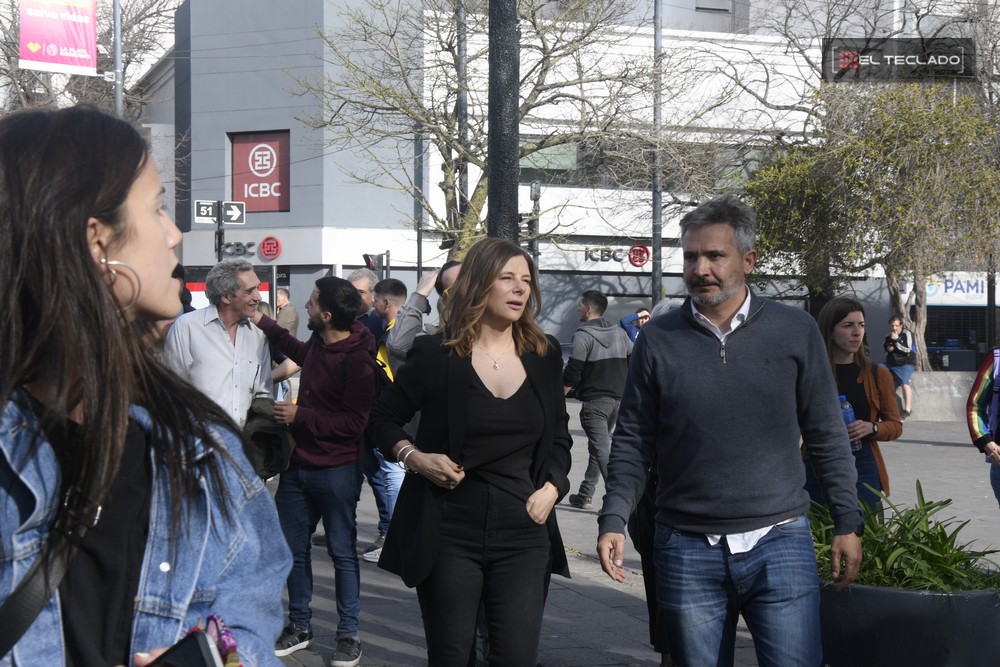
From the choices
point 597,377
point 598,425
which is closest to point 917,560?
point 598,425

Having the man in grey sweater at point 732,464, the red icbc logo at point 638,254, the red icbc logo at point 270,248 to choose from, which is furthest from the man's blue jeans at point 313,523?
the red icbc logo at point 270,248

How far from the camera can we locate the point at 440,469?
13.0 ft

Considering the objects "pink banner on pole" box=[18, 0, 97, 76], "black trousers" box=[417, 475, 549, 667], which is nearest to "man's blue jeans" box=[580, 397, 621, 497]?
"black trousers" box=[417, 475, 549, 667]

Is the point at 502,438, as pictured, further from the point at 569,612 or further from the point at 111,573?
the point at 569,612

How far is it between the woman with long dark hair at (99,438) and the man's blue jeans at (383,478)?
642 centimetres

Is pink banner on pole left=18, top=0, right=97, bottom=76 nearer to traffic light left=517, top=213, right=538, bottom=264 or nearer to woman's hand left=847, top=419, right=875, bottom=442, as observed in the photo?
traffic light left=517, top=213, right=538, bottom=264

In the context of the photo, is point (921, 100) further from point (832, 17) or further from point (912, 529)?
point (912, 529)

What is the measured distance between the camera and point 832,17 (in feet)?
86.5

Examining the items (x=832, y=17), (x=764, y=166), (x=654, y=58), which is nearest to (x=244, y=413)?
(x=654, y=58)

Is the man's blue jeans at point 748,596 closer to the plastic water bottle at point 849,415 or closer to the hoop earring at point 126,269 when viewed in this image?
the plastic water bottle at point 849,415

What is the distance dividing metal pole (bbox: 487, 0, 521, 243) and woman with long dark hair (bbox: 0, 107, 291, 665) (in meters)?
4.08

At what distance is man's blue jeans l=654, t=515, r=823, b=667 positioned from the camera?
11.7 feet

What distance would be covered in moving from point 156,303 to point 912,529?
11.3ft

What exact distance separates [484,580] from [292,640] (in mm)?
2209
